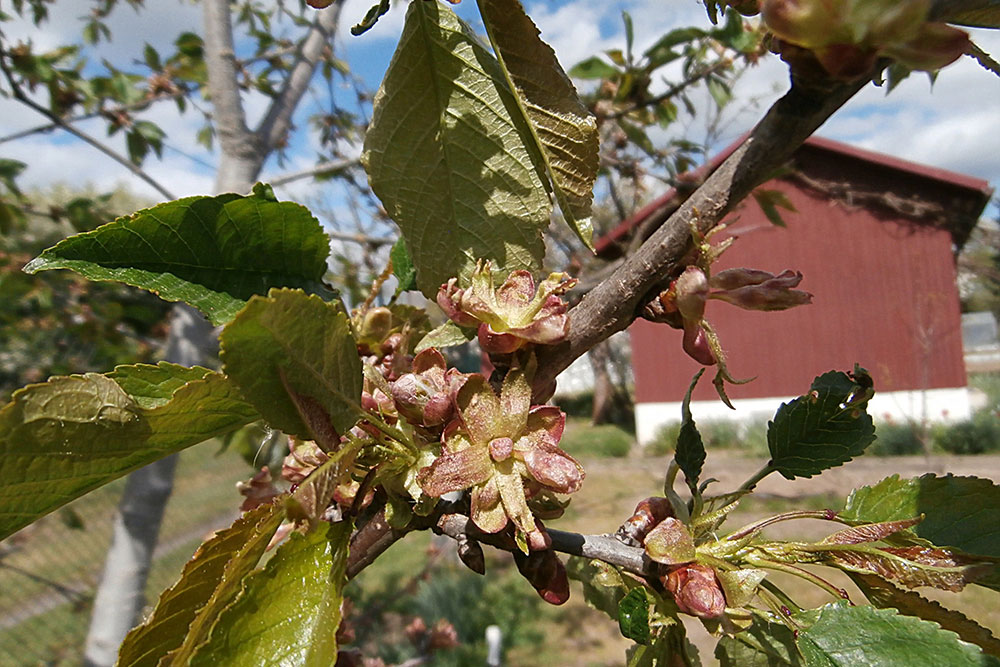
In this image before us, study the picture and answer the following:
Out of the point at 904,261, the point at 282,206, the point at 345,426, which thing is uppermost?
the point at 904,261

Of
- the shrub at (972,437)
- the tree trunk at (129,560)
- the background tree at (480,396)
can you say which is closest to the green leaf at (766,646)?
the background tree at (480,396)

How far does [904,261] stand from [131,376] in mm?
11885

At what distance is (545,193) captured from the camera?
64 centimetres

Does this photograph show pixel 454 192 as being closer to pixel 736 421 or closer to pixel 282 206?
pixel 282 206

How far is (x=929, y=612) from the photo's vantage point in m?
0.59

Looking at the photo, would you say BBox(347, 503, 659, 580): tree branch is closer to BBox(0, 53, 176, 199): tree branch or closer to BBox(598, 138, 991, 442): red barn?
BBox(0, 53, 176, 199): tree branch

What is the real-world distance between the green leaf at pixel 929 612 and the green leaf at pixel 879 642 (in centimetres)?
6

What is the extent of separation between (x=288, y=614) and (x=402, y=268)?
524 millimetres

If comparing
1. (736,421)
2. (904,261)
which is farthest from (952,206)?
(736,421)

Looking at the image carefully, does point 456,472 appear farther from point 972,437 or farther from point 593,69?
point 972,437

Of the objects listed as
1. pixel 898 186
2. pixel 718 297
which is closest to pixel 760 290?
pixel 718 297

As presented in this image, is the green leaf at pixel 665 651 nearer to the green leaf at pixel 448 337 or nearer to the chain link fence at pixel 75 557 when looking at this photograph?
the green leaf at pixel 448 337

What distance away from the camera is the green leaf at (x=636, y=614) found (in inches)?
22.1

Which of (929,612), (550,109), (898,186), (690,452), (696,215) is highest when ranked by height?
(898,186)
